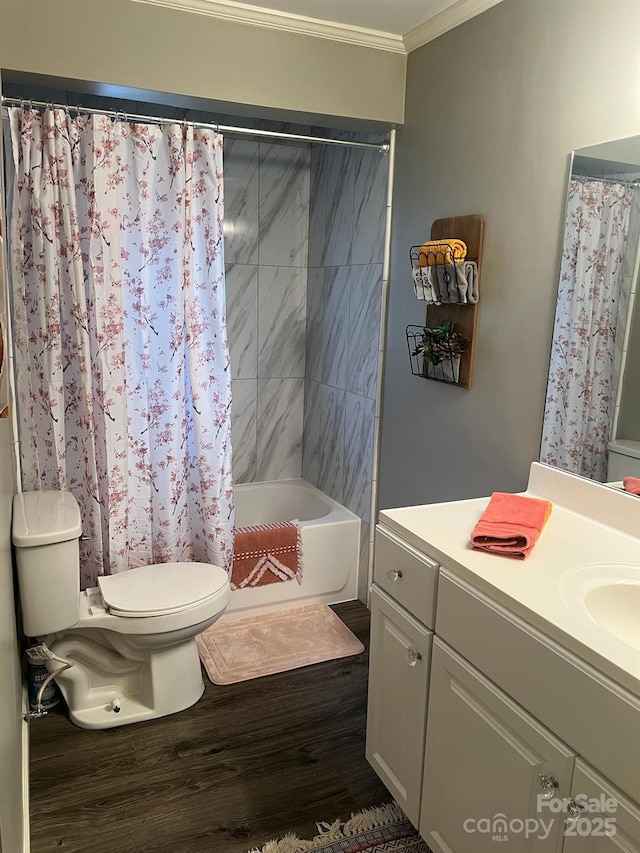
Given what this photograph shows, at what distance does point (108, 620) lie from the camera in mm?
2297

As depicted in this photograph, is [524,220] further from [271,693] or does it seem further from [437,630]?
[271,693]

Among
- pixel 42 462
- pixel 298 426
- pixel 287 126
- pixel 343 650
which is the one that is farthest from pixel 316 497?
pixel 287 126

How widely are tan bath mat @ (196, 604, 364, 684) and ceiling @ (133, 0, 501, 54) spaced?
2.39 meters

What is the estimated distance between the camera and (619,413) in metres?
1.83

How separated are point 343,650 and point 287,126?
2.63 metres

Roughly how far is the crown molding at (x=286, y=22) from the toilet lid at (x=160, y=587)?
198 cm

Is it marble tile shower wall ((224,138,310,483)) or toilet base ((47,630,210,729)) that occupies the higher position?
marble tile shower wall ((224,138,310,483))

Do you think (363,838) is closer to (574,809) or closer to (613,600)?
(574,809)

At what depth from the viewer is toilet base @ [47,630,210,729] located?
236cm

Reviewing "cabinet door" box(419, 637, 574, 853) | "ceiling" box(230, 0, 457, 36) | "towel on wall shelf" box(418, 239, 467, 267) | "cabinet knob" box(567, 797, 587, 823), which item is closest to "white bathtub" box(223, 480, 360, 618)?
"towel on wall shelf" box(418, 239, 467, 267)

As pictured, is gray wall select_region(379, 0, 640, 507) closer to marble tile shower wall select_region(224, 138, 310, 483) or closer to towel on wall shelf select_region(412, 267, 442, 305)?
towel on wall shelf select_region(412, 267, 442, 305)

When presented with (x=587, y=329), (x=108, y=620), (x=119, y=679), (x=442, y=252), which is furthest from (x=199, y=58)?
(x=119, y=679)

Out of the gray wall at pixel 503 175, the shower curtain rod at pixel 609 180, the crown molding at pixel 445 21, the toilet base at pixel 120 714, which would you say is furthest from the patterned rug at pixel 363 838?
the crown molding at pixel 445 21

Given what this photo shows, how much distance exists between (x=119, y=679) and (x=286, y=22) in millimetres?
2446
